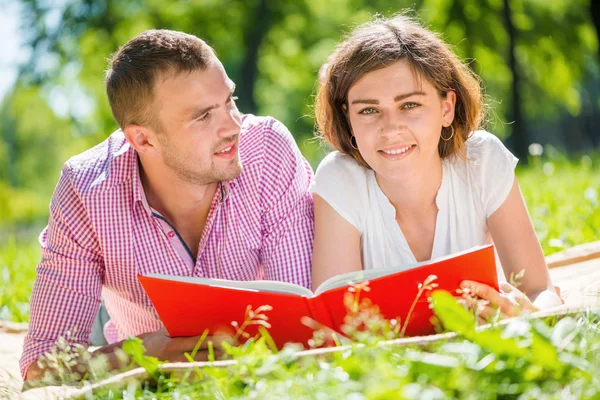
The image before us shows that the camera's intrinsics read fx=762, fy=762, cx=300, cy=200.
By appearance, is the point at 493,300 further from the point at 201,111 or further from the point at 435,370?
the point at 201,111

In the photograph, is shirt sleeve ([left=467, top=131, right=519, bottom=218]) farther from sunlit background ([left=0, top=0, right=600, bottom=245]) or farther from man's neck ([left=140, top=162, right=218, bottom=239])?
sunlit background ([left=0, top=0, right=600, bottom=245])

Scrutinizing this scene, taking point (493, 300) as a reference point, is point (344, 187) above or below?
above

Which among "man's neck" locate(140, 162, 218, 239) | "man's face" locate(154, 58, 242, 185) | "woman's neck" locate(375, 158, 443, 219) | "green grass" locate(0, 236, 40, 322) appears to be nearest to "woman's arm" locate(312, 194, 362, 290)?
"woman's neck" locate(375, 158, 443, 219)

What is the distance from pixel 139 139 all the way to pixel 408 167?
1.17 meters

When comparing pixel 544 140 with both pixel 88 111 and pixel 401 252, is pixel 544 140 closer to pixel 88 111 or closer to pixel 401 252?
pixel 88 111

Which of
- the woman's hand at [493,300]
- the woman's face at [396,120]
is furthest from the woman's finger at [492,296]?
the woman's face at [396,120]

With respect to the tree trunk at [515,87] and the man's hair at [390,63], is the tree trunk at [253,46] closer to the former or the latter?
the tree trunk at [515,87]

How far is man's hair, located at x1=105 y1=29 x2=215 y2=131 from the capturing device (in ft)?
10.5

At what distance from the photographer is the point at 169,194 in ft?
11.0

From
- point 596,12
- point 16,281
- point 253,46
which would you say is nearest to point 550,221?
point 16,281

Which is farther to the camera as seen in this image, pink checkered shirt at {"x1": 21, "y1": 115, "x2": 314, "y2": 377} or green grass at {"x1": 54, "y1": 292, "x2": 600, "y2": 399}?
pink checkered shirt at {"x1": 21, "y1": 115, "x2": 314, "y2": 377}

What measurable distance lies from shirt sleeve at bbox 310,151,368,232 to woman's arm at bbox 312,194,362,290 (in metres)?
0.03

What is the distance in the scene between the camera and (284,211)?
3.32 meters

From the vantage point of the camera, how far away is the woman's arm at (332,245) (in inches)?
123
